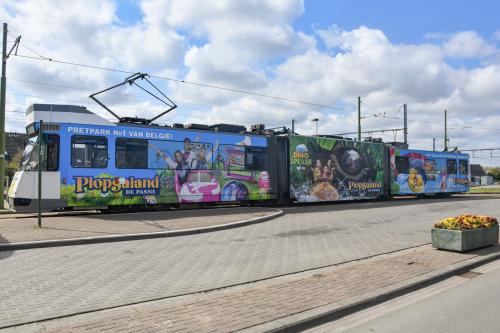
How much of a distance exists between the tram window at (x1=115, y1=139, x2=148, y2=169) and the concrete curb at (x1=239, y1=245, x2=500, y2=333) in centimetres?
1117

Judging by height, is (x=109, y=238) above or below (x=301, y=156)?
below

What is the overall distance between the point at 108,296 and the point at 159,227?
19.8 ft

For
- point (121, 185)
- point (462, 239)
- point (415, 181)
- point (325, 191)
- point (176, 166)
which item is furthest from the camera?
point (415, 181)

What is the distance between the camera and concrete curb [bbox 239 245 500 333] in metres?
4.90

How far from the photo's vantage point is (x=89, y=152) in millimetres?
15141

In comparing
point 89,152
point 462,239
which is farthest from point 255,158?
point 462,239

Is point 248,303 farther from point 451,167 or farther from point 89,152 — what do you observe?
point 451,167

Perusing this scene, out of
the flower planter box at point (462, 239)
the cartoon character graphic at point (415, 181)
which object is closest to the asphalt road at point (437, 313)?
the flower planter box at point (462, 239)

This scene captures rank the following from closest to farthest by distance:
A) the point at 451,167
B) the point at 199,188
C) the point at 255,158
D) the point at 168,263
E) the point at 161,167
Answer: the point at 168,263, the point at 161,167, the point at 199,188, the point at 255,158, the point at 451,167

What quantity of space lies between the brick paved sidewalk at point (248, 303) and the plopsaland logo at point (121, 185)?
31.9 feet

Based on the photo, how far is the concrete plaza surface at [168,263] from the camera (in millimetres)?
5816

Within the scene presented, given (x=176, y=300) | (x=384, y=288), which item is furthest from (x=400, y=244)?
(x=176, y=300)

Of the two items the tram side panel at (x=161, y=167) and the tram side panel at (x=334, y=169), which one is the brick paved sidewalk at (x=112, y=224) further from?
the tram side panel at (x=334, y=169)

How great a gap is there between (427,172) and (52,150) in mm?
22278
